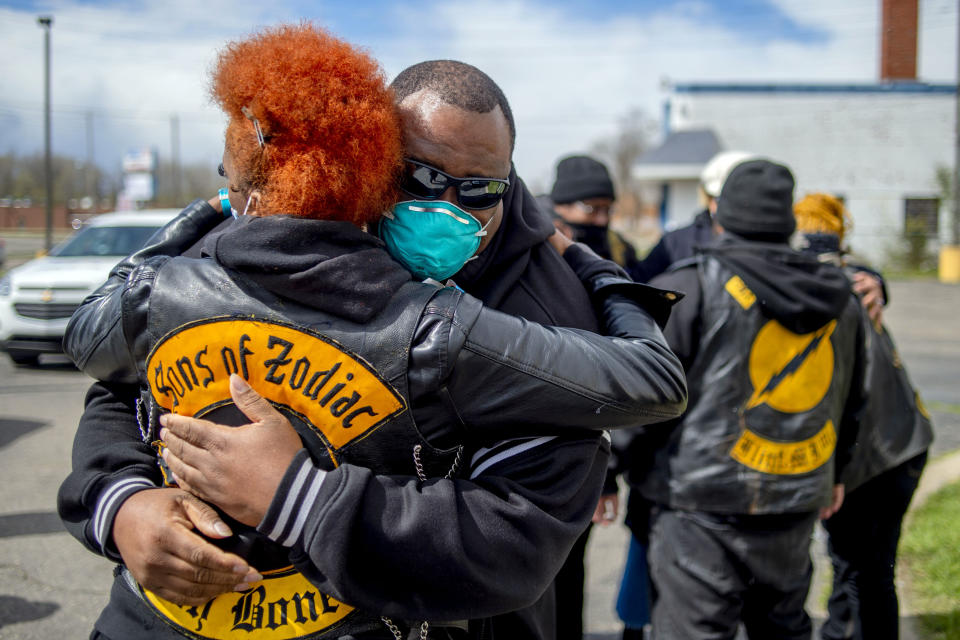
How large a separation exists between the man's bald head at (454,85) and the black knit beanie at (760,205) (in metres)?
1.65

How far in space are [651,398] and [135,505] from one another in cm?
97

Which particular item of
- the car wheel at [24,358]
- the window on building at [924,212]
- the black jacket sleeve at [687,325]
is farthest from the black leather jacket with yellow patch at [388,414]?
the window on building at [924,212]

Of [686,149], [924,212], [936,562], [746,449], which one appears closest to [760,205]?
[746,449]

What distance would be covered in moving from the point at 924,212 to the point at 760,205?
2998 cm

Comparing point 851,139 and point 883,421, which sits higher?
point 851,139

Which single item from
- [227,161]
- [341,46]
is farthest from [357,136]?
[227,161]

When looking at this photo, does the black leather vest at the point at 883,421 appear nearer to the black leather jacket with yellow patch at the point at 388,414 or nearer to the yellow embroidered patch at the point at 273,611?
the black leather jacket with yellow patch at the point at 388,414

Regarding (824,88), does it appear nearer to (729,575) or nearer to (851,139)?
(851,139)

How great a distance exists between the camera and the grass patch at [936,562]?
3.86m

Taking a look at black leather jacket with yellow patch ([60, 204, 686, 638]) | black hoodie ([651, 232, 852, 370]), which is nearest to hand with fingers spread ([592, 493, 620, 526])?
black hoodie ([651, 232, 852, 370])

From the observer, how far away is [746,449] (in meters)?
2.84

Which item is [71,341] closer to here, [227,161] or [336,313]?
[227,161]

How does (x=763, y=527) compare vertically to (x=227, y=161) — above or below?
below

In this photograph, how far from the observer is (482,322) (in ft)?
4.37
